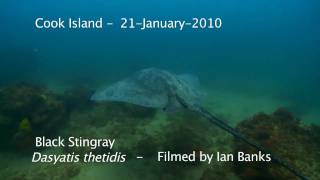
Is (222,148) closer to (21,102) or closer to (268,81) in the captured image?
(21,102)

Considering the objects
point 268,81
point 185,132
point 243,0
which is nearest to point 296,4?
point 243,0

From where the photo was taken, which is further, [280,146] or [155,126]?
[155,126]

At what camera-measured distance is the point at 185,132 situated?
7.10 m

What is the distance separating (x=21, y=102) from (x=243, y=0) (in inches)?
1925

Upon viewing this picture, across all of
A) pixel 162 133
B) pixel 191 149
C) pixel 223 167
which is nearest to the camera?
pixel 223 167

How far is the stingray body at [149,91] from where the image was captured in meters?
6.23

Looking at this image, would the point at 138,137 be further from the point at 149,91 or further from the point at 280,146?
the point at 280,146

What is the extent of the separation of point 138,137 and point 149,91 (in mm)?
1145

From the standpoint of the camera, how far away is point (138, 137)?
23.2 feet

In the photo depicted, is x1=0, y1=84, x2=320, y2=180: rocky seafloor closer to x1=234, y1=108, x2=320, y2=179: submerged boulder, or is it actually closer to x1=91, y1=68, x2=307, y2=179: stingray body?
x1=234, y1=108, x2=320, y2=179: submerged boulder

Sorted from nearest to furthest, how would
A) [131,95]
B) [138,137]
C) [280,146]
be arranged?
[280,146], [131,95], [138,137]

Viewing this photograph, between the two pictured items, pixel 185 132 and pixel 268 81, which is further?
Answer: pixel 268 81

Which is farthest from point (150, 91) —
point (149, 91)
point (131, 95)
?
point (131, 95)

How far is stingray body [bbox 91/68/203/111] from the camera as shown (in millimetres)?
6234
